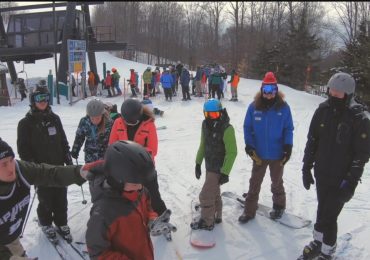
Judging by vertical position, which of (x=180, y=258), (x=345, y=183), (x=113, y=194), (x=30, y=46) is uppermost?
(x=30, y=46)

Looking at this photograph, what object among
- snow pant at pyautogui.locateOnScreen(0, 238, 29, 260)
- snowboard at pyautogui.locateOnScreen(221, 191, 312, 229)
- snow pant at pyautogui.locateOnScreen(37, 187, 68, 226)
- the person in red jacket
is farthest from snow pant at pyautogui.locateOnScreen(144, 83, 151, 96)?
the person in red jacket

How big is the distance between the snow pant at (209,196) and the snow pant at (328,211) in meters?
1.23

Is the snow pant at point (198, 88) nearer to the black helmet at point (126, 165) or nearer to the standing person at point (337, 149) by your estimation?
the standing person at point (337, 149)

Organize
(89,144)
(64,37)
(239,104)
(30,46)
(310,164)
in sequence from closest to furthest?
(310,164) → (89,144) → (239,104) → (64,37) → (30,46)

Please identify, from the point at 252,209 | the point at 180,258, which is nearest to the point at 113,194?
the point at 180,258

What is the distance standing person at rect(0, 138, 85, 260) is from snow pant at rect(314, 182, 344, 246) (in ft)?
7.89

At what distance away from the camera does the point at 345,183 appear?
3.68 m

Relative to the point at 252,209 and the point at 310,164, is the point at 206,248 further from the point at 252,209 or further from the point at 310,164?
the point at 310,164

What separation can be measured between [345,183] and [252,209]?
5.48ft

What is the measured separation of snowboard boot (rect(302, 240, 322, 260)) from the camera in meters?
4.09

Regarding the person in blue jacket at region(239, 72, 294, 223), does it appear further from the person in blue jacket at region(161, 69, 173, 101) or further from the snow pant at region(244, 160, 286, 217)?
the person in blue jacket at region(161, 69, 173, 101)

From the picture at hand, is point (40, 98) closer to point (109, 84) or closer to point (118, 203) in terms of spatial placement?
point (118, 203)

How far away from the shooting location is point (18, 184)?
2828mm

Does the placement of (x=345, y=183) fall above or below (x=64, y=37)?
below
